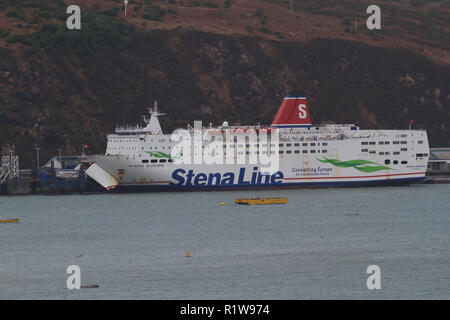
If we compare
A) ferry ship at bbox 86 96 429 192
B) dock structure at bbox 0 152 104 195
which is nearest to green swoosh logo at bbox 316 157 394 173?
ferry ship at bbox 86 96 429 192

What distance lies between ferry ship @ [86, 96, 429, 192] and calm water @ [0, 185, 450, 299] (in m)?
5.50

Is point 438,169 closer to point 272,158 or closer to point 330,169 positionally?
point 330,169

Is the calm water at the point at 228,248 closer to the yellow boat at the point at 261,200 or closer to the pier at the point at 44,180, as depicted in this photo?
the yellow boat at the point at 261,200

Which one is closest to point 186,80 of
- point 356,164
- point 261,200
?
point 356,164

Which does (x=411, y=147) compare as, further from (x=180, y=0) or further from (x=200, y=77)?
(x=180, y=0)

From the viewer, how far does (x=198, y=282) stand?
113 feet

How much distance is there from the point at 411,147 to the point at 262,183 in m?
12.0

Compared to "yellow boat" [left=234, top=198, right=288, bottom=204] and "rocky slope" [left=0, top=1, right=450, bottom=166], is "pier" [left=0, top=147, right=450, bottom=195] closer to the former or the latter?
"rocky slope" [left=0, top=1, right=450, bottom=166]

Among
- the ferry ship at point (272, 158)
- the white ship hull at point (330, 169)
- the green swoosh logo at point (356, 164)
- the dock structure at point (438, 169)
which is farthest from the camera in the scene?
the dock structure at point (438, 169)

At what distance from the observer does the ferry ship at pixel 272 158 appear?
71000mm

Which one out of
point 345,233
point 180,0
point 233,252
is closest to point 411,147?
point 345,233

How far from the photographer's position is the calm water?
33281 millimetres

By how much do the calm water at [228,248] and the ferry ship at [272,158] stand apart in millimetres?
5498

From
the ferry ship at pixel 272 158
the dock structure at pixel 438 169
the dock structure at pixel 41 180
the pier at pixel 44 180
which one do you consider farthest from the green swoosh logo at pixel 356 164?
the dock structure at pixel 41 180
